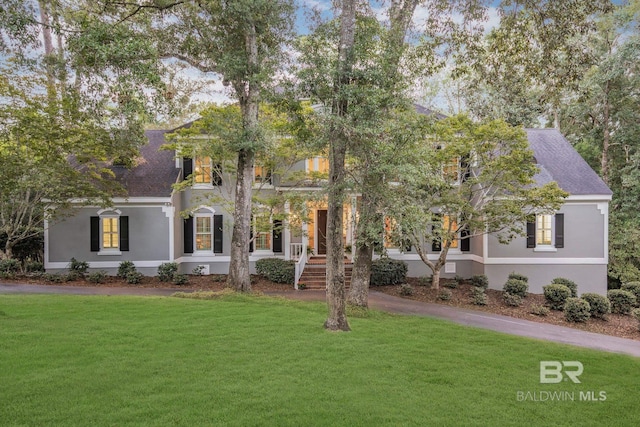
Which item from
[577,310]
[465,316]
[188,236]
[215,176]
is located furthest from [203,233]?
[577,310]

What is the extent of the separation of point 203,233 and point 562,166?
53.2 ft

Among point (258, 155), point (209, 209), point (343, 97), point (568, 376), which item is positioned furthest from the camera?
point (209, 209)

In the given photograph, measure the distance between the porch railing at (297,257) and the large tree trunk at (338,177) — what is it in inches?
274

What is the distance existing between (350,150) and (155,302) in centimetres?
665

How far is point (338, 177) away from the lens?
7672 millimetres

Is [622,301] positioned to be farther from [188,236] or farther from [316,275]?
[188,236]

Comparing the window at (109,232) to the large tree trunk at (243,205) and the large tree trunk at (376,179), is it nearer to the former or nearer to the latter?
the large tree trunk at (243,205)

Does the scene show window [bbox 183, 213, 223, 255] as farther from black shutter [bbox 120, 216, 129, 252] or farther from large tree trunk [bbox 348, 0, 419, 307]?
large tree trunk [bbox 348, 0, 419, 307]

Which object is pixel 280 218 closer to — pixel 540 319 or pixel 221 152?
pixel 221 152

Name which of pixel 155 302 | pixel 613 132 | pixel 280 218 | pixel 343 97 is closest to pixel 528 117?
pixel 613 132

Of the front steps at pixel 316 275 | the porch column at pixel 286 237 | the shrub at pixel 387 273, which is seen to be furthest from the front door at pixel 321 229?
the shrub at pixel 387 273

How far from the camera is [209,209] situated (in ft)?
57.5

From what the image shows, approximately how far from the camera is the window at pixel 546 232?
1611cm

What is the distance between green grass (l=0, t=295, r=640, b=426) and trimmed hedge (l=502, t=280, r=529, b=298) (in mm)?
7210
